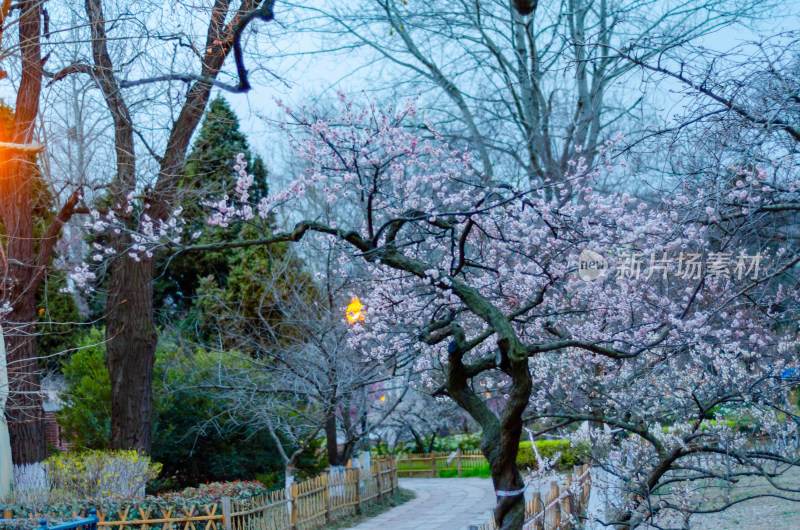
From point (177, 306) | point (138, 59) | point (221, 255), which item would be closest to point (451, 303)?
point (138, 59)

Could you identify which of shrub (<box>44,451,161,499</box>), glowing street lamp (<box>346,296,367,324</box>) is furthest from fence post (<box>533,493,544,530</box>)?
shrub (<box>44,451,161,499</box>)

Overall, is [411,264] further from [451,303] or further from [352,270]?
[352,270]

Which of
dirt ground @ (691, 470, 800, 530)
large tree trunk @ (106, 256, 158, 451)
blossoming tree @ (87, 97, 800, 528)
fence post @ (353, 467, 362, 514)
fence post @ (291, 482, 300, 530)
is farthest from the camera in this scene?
fence post @ (353, 467, 362, 514)

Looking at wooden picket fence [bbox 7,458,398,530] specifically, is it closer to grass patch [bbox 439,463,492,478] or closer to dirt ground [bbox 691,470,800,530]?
grass patch [bbox 439,463,492,478]

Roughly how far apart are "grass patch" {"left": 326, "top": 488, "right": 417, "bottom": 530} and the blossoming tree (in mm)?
4895

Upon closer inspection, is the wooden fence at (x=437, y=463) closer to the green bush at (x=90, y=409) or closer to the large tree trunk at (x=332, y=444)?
the large tree trunk at (x=332, y=444)

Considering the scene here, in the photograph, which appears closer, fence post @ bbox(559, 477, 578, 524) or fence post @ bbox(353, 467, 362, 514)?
fence post @ bbox(559, 477, 578, 524)

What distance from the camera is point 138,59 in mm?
10453

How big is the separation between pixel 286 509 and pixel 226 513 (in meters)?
2.50

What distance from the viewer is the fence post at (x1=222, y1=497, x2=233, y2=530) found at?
991cm

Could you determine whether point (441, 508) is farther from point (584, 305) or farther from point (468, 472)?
point (584, 305)

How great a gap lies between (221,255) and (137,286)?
11.3 meters

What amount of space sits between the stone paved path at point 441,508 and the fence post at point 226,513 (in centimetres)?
460

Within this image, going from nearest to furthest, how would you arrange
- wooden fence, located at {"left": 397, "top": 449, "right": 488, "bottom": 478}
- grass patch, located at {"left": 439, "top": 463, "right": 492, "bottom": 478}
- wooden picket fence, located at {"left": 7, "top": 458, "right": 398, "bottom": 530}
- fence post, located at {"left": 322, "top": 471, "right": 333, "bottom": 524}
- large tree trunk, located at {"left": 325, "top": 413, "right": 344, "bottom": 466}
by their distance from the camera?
wooden picket fence, located at {"left": 7, "top": 458, "right": 398, "bottom": 530}
fence post, located at {"left": 322, "top": 471, "right": 333, "bottom": 524}
large tree trunk, located at {"left": 325, "top": 413, "right": 344, "bottom": 466}
grass patch, located at {"left": 439, "top": 463, "right": 492, "bottom": 478}
wooden fence, located at {"left": 397, "top": 449, "right": 488, "bottom": 478}
